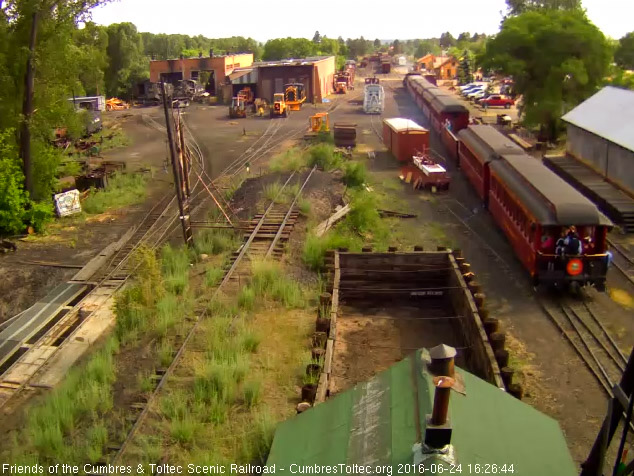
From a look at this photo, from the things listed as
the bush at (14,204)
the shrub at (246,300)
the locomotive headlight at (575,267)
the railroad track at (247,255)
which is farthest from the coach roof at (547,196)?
the bush at (14,204)

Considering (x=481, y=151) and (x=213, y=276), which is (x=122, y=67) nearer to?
(x=481, y=151)

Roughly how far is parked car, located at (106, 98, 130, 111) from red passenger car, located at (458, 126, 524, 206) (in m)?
41.1

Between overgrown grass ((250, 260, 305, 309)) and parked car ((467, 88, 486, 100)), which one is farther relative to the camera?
parked car ((467, 88, 486, 100))

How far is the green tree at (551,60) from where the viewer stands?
103ft

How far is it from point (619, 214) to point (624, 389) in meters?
16.4

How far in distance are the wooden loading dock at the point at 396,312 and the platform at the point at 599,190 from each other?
27.2 ft

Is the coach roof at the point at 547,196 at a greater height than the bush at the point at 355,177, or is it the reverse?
the coach roof at the point at 547,196

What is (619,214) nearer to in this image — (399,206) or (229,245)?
(399,206)

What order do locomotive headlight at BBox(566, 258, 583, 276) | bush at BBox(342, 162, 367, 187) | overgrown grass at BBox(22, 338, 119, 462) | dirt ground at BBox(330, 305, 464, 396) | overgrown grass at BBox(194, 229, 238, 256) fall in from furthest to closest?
bush at BBox(342, 162, 367, 187)
overgrown grass at BBox(194, 229, 238, 256)
locomotive headlight at BBox(566, 258, 583, 276)
dirt ground at BBox(330, 305, 464, 396)
overgrown grass at BBox(22, 338, 119, 462)

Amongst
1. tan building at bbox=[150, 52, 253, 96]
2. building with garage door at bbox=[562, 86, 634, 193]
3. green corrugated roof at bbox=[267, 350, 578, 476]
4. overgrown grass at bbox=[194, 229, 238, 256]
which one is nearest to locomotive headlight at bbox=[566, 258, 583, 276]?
overgrown grass at bbox=[194, 229, 238, 256]

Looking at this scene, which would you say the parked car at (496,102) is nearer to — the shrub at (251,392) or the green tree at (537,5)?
the green tree at (537,5)
